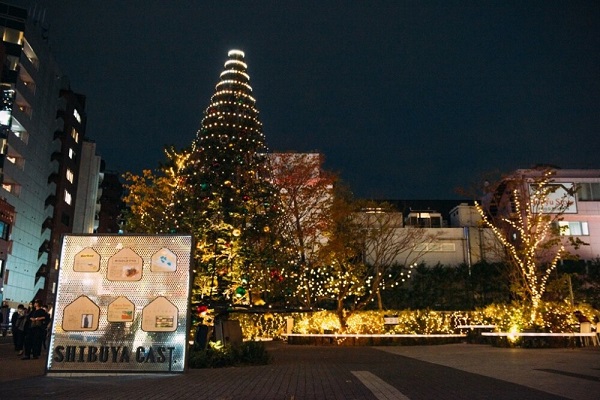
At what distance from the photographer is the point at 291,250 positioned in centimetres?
1717

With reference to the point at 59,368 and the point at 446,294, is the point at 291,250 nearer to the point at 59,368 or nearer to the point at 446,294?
the point at 59,368

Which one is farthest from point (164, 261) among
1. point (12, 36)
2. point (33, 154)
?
point (33, 154)

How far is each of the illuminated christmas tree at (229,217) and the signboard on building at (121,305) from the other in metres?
3.36

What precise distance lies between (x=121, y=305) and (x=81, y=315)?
2.59 ft

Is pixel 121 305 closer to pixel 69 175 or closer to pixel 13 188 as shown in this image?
pixel 13 188

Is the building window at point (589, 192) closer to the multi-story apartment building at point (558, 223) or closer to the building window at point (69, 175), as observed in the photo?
the multi-story apartment building at point (558, 223)

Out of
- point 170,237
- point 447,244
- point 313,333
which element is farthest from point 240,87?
point 447,244

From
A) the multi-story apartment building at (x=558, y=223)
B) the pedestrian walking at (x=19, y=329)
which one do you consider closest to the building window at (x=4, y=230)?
the pedestrian walking at (x=19, y=329)

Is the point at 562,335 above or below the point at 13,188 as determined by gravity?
below

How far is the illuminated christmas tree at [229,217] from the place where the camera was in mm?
13422

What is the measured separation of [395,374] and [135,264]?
5.50 m

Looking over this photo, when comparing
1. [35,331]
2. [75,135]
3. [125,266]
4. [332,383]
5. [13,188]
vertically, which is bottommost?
[332,383]

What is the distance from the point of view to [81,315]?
965cm

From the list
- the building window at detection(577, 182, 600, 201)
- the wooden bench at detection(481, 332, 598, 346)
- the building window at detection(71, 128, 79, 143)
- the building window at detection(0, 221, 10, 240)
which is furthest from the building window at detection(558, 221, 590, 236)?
the building window at detection(71, 128, 79, 143)
